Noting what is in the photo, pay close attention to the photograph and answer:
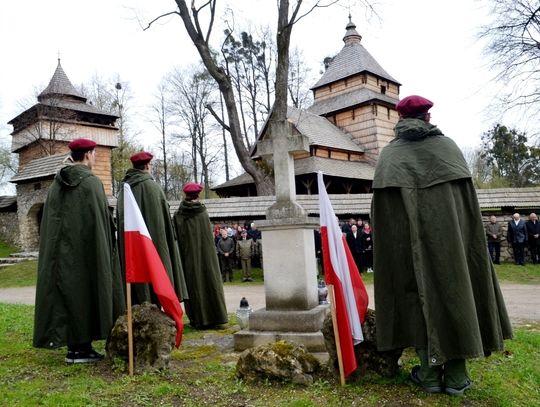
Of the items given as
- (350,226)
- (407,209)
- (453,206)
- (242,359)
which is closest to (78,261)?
(242,359)

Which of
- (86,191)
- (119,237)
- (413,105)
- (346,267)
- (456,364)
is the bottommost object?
(456,364)

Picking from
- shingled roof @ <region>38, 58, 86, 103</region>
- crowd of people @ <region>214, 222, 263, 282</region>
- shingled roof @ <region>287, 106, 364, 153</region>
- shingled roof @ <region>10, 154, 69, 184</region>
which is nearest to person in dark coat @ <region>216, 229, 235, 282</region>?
crowd of people @ <region>214, 222, 263, 282</region>

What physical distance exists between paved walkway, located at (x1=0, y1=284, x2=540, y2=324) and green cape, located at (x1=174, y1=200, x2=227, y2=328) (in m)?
2.21

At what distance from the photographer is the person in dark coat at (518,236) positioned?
14470 millimetres

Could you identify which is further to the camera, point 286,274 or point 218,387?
point 286,274

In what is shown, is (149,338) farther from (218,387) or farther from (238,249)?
(238,249)

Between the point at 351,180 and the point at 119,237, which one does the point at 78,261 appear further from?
the point at 351,180

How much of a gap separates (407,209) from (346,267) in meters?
A: 0.73

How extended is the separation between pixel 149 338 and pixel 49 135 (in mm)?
31518

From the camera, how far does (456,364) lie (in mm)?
3465

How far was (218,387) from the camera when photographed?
3.84 metres

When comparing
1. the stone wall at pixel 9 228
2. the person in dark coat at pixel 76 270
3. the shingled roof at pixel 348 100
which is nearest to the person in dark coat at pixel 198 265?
the person in dark coat at pixel 76 270

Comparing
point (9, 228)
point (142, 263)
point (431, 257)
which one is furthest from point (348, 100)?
point (431, 257)

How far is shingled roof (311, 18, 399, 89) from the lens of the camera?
33906mm
